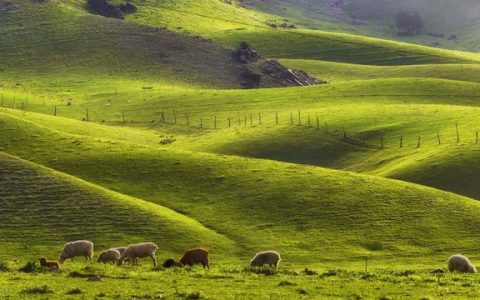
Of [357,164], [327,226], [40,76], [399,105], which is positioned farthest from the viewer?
[40,76]

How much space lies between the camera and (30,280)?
110 ft

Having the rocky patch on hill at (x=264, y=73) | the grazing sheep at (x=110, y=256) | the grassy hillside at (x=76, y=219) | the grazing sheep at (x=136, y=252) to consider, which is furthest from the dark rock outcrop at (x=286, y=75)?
the grazing sheep at (x=136, y=252)

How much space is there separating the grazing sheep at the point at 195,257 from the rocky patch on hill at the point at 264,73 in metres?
136

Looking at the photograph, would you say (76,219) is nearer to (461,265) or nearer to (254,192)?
(254,192)

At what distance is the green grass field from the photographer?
34594mm

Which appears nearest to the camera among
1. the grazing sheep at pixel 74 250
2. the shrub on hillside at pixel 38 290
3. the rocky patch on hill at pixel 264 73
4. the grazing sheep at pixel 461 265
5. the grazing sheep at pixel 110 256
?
the shrub on hillside at pixel 38 290

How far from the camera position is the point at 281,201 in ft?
220

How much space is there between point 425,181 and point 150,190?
94.3 feet

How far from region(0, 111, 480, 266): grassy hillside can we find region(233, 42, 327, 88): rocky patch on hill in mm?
98074

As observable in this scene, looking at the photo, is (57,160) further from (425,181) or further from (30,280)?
(30,280)

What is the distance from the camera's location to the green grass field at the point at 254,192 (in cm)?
3459

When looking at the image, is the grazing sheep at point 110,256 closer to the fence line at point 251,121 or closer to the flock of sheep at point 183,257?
the flock of sheep at point 183,257

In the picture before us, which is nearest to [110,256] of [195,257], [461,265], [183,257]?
[183,257]

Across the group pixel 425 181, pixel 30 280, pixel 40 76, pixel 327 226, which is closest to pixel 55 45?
pixel 40 76
